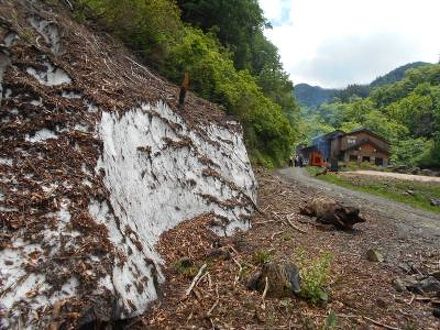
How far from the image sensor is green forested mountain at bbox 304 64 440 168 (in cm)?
5375

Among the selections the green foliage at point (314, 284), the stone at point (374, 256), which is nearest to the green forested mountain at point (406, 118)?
the stone at point (374, 256)

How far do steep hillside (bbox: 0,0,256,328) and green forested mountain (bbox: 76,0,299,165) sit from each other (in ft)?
7.21

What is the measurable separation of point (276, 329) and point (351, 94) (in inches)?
6061

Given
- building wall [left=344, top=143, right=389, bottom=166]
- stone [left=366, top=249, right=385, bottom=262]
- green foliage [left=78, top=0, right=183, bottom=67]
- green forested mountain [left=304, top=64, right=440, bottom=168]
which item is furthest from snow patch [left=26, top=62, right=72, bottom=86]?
building wall [left=344, top=143, right=389, bottom=166]

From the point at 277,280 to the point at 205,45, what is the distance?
42.3ft

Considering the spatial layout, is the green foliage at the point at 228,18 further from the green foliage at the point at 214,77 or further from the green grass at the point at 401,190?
the green grass at the point at 401,190

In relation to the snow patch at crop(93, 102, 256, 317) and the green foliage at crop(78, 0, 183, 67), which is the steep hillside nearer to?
the snow patch at crop(93, 102, 256, 317)

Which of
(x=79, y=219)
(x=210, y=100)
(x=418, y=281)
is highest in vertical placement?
(x=210, y=100)

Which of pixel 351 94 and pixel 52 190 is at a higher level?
pixel 351 94

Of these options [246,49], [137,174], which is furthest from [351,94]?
[137,174]

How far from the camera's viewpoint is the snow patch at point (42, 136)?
6262 mm

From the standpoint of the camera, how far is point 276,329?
5473mm

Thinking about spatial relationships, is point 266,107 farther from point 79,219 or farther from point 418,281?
point 79,219

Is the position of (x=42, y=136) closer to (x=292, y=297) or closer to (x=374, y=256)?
(x=292, y=297)
